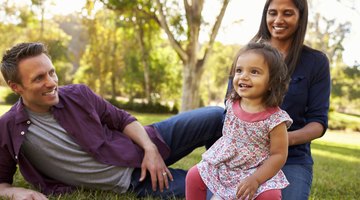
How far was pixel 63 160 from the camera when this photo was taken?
2.96 metres

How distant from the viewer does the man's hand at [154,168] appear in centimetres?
312

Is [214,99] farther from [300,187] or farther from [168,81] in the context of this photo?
[300,187]

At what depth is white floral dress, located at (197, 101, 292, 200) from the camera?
219cm

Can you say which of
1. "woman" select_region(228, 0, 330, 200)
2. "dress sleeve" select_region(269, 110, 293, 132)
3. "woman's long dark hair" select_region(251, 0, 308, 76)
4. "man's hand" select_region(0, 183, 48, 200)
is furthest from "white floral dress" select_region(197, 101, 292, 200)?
"man's hand" select_region(0, 183, 48, 200)

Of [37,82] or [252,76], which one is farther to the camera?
[37,82]

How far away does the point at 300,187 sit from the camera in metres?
2.68

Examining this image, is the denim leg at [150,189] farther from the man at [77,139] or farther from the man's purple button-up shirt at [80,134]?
the man's purple button-up shirt at [80,134]

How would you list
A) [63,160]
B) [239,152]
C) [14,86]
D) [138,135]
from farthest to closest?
[138,135]
[63,160]
[14,86]
[239,152]

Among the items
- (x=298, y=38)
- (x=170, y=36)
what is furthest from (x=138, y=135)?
(x=170, y=36)

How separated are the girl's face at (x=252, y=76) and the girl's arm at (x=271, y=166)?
8.6 inches

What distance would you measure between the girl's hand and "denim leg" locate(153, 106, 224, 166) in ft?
4.02

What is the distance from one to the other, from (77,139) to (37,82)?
1.67ft

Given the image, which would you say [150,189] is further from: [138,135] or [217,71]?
[217,71]

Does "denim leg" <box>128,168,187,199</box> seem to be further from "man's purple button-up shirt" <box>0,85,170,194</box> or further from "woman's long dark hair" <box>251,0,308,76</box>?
"woman's long dark hair" <box>251,0,308,76</box>
